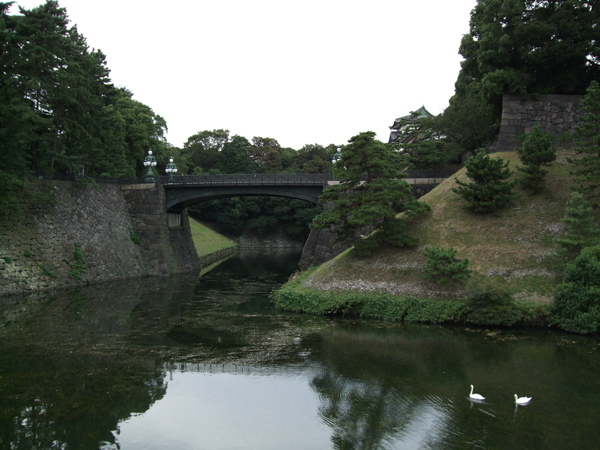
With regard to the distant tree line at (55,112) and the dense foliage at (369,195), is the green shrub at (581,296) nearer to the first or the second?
the dense foliage at (369,195)

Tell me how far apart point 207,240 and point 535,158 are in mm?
50907

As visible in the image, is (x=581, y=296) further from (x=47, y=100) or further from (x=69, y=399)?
(x=47, y=100)

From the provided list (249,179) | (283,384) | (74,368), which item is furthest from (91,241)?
(283,384)

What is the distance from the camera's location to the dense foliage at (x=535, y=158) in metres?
28.1

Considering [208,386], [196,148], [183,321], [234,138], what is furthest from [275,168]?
[208,386]

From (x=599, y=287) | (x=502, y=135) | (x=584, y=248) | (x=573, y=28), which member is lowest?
(x=599, y=287)

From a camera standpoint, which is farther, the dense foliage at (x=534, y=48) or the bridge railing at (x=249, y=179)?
the bridge railing at (x=249, y=179)

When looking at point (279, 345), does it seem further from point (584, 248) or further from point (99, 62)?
point (99, 62)

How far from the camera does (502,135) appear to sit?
35.5 metres

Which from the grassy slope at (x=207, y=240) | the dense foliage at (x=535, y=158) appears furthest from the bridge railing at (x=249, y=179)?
the dense foliage at (x=535, y=158)

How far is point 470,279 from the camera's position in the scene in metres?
24.4

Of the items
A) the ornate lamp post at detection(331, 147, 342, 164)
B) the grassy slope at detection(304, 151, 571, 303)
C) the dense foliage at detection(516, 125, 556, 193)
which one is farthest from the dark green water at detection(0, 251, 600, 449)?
the dense foliage at detection(516, 125, 556, 193)

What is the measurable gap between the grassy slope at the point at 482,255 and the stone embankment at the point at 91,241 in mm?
18316

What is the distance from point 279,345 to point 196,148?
8569 cm
